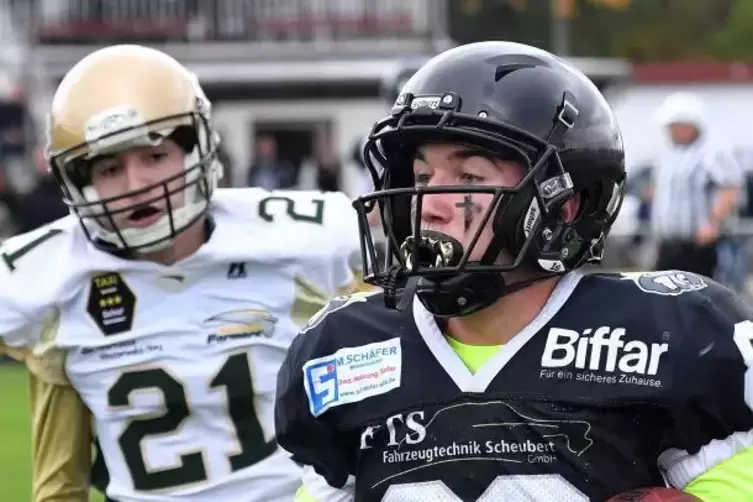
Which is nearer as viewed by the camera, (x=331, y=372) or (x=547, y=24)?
(x=331, y=372)

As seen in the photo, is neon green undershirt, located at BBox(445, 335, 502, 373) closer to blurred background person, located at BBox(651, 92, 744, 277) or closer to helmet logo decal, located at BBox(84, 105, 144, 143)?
helmet logo decal, located at BBox(84, 105, 144, 143)

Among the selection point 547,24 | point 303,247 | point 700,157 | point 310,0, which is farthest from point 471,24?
point 303,247

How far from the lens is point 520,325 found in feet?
8.64

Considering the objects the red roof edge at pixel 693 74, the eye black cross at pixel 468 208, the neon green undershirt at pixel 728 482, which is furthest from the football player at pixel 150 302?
the red roof edge at pixel 693 74

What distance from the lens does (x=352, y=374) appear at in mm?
2617

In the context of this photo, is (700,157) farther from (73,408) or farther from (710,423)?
(710,423)

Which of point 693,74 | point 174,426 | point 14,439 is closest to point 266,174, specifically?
point 14,439

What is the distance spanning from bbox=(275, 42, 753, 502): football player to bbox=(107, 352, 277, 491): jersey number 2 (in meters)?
0.92

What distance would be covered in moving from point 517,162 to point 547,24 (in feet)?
134

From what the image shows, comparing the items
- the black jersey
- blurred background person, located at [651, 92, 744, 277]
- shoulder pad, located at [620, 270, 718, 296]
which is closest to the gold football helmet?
the black jersey

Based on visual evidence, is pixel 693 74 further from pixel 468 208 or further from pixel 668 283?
pixel 468 208

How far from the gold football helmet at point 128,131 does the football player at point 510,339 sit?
1.02 m

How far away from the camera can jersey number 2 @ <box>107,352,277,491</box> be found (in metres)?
3.57

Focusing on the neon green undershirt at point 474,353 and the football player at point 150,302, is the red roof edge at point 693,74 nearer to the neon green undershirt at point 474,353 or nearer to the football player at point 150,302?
the football player at point 150,302
